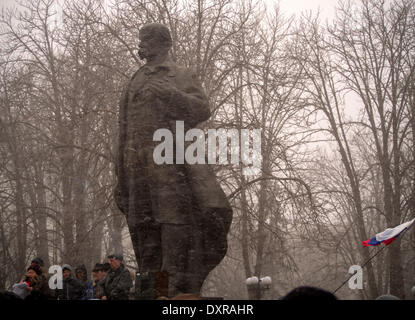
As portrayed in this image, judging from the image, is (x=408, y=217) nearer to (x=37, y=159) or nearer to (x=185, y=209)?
(x=37, y=159)

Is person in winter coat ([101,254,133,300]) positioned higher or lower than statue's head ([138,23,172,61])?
lower

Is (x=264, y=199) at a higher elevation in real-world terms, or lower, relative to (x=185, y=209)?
higher

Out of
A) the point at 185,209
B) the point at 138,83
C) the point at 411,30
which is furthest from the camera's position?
the point at 411,30

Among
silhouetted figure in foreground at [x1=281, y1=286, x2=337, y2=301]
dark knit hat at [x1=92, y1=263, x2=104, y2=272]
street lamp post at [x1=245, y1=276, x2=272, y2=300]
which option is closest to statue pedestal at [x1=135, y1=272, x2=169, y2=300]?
silhouetted figure in foreground at [x1=281, y1=286, x2=337, y2=301]

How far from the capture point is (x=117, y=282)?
21.4 ft

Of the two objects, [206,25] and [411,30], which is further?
[411,30]

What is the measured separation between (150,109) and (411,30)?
14.9 metres

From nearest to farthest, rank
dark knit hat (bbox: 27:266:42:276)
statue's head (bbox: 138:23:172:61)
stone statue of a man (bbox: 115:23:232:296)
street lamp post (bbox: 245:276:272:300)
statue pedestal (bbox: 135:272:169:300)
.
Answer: statue pedestal (bbox: 135:272:169:300), stone statue of a man (bbox: 115:23:232:296), statue's head (bbox: 138:23:172:61), dark knit hat (bbox: 27:266:42:276), street lamp post (bbox: 245:276:272:300)

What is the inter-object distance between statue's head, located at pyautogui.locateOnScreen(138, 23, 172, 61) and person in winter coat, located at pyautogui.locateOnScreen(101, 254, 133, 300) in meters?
2.25

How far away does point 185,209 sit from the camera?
221 inches

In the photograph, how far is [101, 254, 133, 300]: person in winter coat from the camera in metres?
6.36

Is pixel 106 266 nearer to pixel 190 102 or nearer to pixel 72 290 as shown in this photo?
pixel 72 290

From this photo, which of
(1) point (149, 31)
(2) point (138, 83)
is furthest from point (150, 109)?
(1) point (149, 31)

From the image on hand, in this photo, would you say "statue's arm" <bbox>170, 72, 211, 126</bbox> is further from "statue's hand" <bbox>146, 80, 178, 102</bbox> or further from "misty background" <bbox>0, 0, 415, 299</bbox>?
"misty background" <bbox>0, 0, 415, 299</bbox>
